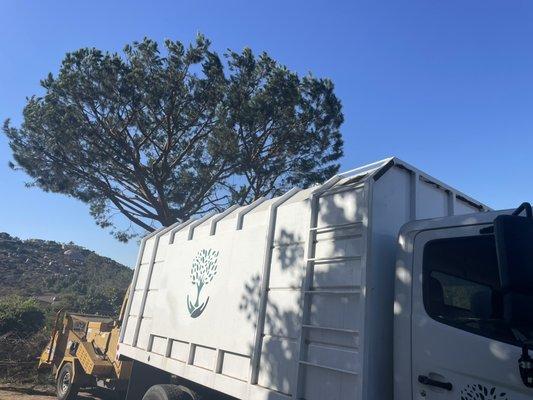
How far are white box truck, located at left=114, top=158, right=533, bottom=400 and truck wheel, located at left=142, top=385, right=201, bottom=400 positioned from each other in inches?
0.7

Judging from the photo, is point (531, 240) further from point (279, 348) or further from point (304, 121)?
point (304, 121)

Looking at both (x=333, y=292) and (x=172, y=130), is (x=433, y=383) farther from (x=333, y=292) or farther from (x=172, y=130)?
(x=172, y=130)

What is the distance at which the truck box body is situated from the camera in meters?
3.33

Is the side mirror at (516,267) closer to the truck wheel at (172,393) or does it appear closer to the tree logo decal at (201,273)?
the tree logo decal at (201,273)

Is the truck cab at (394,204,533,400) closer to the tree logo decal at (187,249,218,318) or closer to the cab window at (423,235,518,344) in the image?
the cab window at (423,235,518,344)

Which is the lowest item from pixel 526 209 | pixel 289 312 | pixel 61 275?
pixel 289 312

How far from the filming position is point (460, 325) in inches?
115

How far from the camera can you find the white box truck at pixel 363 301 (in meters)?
2.72

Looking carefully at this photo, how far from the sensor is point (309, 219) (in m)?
4.02

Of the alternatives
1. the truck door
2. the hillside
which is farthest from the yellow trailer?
the hillside

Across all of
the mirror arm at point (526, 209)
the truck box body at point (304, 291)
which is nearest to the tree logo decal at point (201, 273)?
the truck box body at point (304, 291)

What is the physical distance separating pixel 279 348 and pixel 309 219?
1.17m

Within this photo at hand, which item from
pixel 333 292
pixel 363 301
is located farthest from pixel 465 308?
pixel 333 292

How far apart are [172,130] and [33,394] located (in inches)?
345
